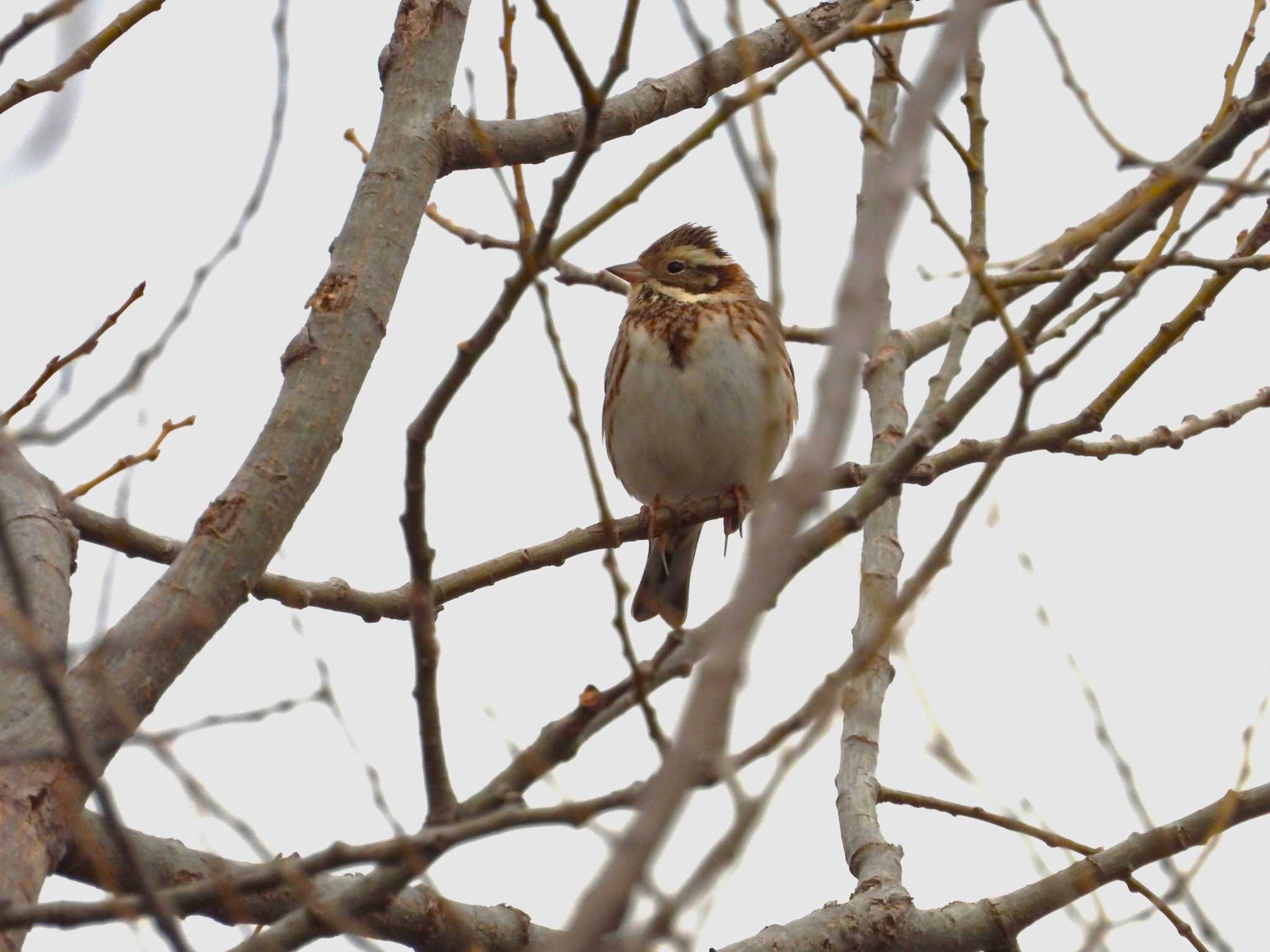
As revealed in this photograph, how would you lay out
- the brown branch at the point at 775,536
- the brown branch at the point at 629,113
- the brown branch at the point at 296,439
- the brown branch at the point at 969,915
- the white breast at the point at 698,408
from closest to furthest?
the brown branch at the point at 775,536 → the brown branch at the point at 296,439 → the brown branch at the point at 969,915 → the brown branch at the point at 629,113 → the white breast at the point at 698,408

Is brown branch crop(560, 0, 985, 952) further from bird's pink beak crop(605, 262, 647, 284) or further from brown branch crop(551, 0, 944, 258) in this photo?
bird's pink beak crop(605, 262, 647, 284)

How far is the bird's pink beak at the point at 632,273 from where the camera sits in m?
7.65

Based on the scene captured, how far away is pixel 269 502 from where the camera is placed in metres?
3.99

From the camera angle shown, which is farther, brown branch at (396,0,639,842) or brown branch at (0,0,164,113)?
brown branch at (0,0,164,113)

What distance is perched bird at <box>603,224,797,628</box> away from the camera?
7.05 metres

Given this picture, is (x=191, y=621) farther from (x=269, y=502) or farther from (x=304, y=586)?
(x=304, y=586)

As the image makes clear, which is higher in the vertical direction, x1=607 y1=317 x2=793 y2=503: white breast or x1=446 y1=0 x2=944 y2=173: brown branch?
x1=607 y1=317 x2=793 y2=503: white breast

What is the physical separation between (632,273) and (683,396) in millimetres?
905

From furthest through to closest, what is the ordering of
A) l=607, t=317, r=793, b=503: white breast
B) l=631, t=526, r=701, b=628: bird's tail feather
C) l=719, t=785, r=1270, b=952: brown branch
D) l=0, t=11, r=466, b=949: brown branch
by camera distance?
l=631, t=526, r=701, b=628: bird's tail feather, l=607, t=317, r=793, b=503: white breast, l=719, t=785, r=1270, b=952: brown branch, l=0, t=11, r=466, b=949: brown branch

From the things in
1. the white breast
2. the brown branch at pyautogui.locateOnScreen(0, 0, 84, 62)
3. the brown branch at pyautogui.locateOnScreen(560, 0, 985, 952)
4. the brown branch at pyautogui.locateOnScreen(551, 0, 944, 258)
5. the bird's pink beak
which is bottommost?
the brown branch at pyautogui.locateOnScreen(560, 0, 985, 952)

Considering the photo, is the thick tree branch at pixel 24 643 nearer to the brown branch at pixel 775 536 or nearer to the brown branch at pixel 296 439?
the brown branch at pixel 296 439

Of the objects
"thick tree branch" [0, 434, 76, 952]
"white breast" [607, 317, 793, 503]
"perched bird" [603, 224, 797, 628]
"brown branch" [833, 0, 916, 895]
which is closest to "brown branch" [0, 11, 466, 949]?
"thick tree branch" [0, 434, 76, 952]

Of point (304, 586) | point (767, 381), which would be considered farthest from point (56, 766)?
point (767, 381)

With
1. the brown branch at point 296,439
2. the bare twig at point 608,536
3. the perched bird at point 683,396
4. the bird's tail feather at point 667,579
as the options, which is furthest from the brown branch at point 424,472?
the bird's tail feather at point 667,579
